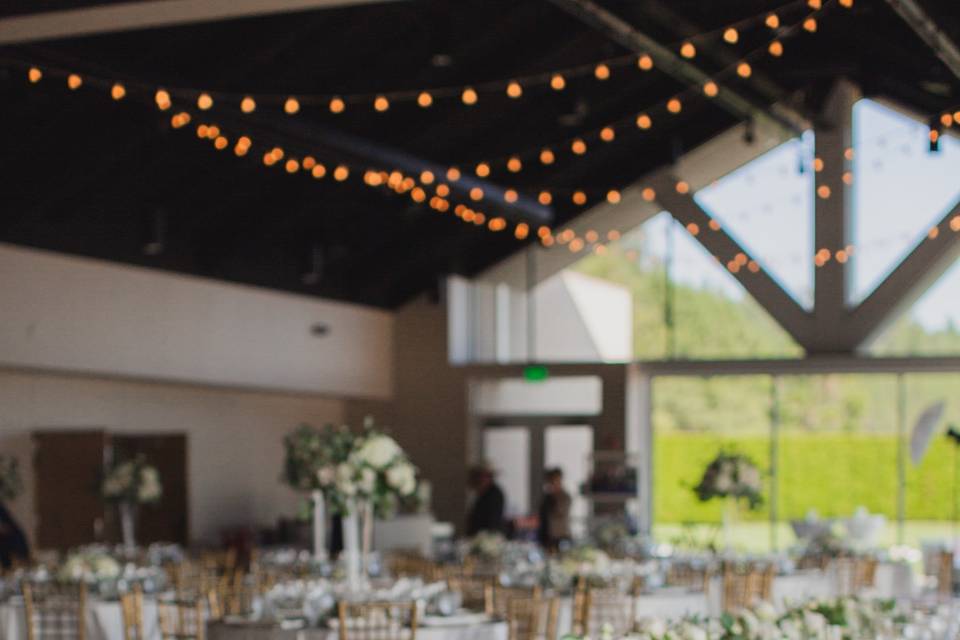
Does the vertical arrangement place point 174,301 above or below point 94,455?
above

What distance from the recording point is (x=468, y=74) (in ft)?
49.3

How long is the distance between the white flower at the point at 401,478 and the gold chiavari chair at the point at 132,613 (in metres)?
1.64

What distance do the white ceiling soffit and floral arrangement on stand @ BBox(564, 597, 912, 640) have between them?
1254 cm

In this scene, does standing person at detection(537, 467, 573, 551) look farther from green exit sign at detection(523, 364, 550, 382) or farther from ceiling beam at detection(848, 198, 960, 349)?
ceiling beam at detection(848, 198, 960, 349)

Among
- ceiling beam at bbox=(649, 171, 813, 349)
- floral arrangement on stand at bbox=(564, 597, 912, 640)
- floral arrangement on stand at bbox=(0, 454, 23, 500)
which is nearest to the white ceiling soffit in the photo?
ceiling beam at bbox=(649, 171, 813, 349)

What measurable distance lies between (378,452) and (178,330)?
750 cm

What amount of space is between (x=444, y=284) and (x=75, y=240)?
263 inches

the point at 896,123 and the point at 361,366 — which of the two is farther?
the point at 361,366

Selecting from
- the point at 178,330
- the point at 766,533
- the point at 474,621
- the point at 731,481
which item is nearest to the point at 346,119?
the point at 178,330

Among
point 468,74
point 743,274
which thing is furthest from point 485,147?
point 743,274

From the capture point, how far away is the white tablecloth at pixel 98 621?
29.8 ft

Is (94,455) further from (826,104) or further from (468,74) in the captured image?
(826,104)

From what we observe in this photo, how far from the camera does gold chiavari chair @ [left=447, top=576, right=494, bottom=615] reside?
357 inches

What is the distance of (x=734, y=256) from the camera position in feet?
60.0
